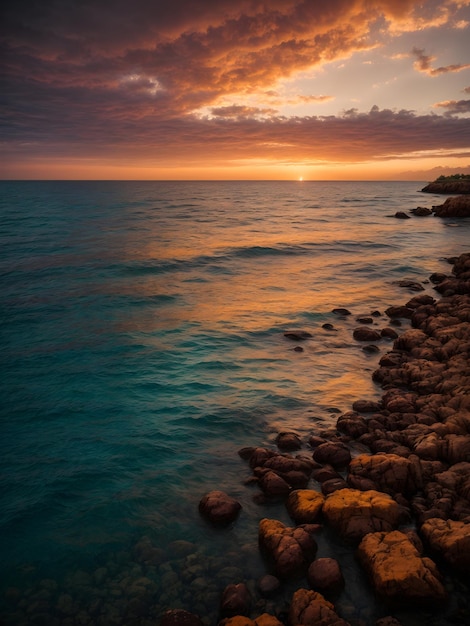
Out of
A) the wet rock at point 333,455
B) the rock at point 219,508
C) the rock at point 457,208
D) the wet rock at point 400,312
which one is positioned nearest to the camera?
the rock at point 219,508

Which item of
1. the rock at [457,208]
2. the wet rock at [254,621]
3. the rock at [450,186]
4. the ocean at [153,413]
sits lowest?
the ocean at [153,413]

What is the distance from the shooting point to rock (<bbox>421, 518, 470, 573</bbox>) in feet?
21.3

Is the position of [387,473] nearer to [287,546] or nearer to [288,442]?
[288,442]

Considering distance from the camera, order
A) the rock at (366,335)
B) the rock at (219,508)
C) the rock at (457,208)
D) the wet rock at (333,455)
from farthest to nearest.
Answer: the rock at (457,208)
the rock at (366,335)
the wet rock at (333,455)
the rock at (219,508)

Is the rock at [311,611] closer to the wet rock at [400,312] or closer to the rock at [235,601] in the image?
the rock at [235,601]

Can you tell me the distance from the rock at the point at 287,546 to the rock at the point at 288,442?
106 inches

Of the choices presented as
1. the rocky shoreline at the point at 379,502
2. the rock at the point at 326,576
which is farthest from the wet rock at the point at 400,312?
the rock at the point at 326,576

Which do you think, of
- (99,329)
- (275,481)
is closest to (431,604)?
(275,481)

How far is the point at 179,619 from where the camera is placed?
19.5 feet

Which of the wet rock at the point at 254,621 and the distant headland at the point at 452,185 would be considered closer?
the wet rock at the point at 254,621

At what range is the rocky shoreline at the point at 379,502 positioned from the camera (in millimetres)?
6148

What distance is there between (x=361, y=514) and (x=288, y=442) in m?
3.07

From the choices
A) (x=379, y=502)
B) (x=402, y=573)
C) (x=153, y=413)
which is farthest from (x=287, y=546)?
(x=153, y=413)

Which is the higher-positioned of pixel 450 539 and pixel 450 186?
pixel 450 186
